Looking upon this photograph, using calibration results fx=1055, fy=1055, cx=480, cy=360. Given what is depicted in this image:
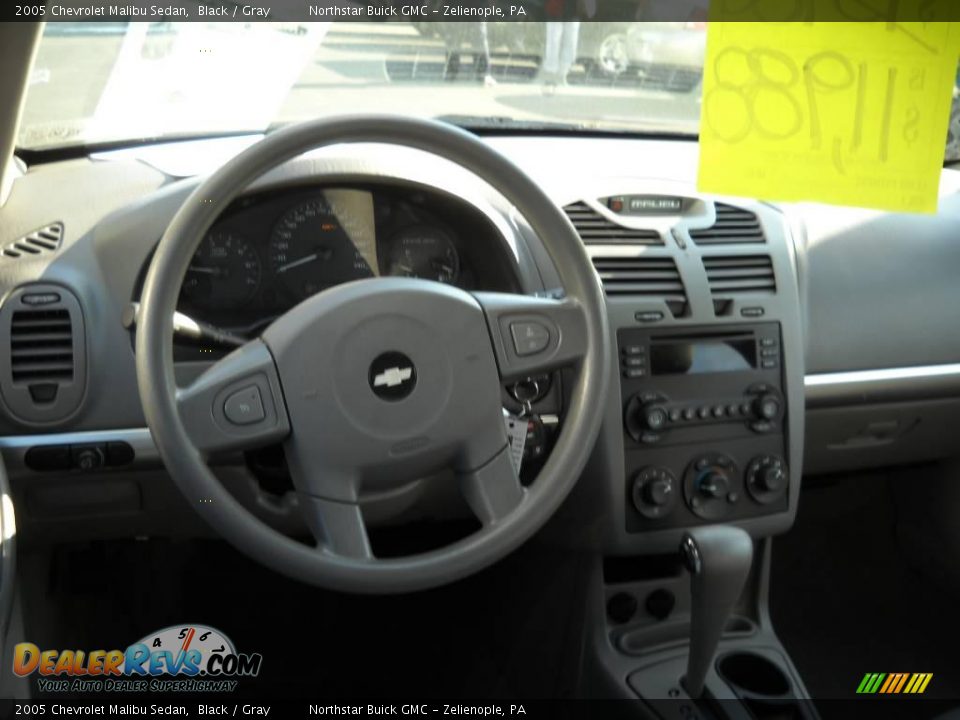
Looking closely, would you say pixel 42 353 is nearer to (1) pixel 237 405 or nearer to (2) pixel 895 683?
(1) pixel 237 405

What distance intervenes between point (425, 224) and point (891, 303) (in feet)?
3.58

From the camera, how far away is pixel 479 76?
2203mm

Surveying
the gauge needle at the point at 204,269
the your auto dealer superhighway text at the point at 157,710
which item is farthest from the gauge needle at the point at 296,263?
the your auto dealer superhighway text at the point at 157,710

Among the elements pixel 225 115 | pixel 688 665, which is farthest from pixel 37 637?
pixel 688 665

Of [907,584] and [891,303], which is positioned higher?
[891,303]

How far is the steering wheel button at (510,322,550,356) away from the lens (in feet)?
5.10

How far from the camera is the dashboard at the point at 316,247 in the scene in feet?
5.96

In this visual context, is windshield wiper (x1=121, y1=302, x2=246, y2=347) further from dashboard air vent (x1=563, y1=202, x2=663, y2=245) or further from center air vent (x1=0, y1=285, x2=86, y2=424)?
dashboard air vent (x1=563, y1=202, x2=663, y2=245)

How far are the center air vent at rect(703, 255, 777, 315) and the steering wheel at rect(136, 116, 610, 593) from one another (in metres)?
0.57

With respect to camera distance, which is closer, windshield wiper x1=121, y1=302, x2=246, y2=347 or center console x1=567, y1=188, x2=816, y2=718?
windshield wiper x1=121, y1=302, x2=246, y2=347

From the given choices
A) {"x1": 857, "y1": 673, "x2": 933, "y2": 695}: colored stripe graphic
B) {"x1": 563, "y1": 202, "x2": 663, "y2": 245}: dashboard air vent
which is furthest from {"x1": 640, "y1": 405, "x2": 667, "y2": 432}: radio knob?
{"x1": 857, "y1": 673, "x2": 933, "y2": 695}: colored stripe graphic

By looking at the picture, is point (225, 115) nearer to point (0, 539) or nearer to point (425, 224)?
point (425, 224)

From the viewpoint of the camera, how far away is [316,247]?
1842 millimetres

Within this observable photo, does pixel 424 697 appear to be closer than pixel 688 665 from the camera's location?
No
